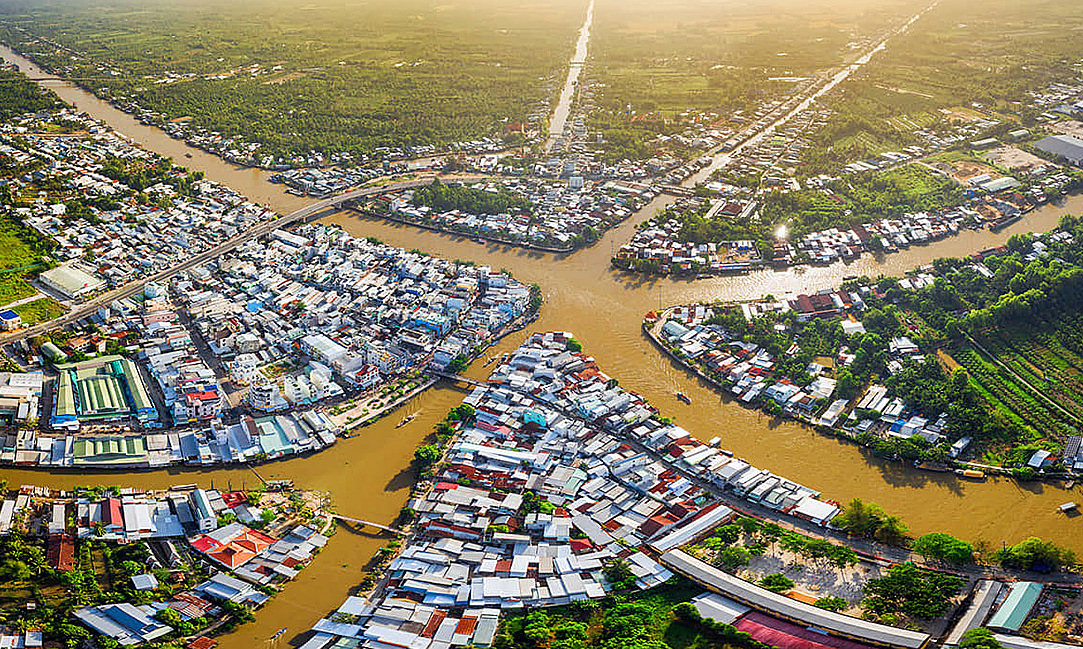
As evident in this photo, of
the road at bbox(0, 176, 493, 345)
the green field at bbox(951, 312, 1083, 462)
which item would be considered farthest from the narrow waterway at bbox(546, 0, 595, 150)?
the green field at bbox(951, 312, 1083, 462)

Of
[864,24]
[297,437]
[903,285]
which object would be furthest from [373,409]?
[864,24]

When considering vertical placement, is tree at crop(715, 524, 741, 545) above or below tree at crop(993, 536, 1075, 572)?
below

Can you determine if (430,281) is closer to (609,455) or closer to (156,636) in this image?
(609,455)

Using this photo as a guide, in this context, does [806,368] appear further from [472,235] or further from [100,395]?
[100,395]

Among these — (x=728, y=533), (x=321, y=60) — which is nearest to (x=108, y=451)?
(x=728, y=533)

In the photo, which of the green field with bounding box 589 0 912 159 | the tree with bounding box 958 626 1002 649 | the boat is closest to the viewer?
the tree with bounding box 958 626 1002 649

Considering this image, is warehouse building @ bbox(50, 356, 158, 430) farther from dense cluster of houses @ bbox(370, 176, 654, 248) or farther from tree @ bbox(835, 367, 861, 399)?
tree @ bbox(835, 367, 861, 399)
